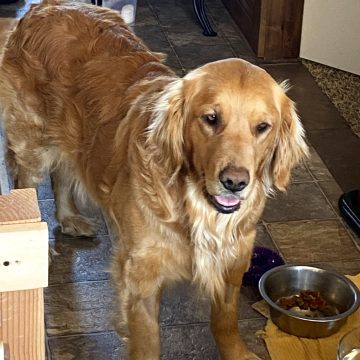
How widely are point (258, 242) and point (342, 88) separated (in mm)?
1400

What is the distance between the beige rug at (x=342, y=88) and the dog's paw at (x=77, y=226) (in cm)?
140

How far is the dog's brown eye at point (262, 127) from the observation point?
1.84 meters

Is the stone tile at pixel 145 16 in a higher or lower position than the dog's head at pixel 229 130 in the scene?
lower

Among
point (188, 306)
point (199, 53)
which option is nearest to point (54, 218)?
point (188, 306)

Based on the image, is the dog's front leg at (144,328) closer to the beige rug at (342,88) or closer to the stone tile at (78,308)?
the stone tile at (78,308)

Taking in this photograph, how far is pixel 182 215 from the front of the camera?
202cm

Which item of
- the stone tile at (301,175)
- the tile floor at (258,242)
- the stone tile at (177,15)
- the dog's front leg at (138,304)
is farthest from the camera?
the stone tile at (177,15)

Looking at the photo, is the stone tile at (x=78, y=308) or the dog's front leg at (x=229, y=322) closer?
the dog's front leg at (x=229, y=322)

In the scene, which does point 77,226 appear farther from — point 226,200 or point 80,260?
point 226,200

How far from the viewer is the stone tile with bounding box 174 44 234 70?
13.5ft

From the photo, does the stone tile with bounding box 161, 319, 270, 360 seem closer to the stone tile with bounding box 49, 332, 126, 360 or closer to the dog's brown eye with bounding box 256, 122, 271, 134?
the stone tile with bounding box 49, 332, 126, 360

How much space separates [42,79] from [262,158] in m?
0.87

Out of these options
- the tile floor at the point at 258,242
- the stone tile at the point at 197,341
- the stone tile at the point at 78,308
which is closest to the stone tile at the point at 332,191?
the tile floor at the point at 258,242

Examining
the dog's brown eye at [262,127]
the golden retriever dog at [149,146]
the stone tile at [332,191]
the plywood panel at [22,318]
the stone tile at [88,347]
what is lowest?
the stone tile at [332,191]
